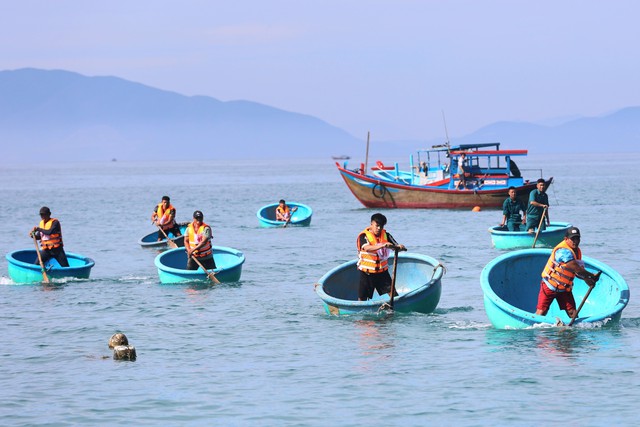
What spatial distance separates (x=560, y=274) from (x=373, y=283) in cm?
333

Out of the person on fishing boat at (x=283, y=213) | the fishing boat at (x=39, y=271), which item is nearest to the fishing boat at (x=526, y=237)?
the fishing boat at (x=39, y=271)

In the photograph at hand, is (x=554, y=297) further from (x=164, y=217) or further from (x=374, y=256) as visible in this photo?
(x=164, y=217)

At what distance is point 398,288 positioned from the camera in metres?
19.6

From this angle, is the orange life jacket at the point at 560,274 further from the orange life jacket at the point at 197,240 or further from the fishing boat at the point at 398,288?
the orange life jacket at the point at 197,240

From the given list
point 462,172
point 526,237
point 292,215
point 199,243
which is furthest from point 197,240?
point 462,172

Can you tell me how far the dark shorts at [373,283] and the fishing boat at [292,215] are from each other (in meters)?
24.4

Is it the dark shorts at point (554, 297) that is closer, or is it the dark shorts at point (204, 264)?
the dark shorts at point (554, 297)

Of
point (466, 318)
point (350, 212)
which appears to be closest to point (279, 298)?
point (466, 318)

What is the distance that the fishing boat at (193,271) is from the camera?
73.7 ft

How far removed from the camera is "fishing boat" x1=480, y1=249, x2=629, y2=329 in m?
15.6

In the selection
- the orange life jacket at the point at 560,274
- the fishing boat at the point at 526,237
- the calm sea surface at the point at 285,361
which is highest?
the orange life jacket at the point at 560,274

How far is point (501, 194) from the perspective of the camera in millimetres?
48500

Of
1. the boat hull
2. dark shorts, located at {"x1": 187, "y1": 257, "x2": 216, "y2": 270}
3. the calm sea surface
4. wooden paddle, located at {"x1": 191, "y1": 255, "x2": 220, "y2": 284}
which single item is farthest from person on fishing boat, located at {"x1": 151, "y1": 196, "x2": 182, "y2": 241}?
the boat hull

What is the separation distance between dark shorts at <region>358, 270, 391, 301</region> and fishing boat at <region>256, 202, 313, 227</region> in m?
24.4
